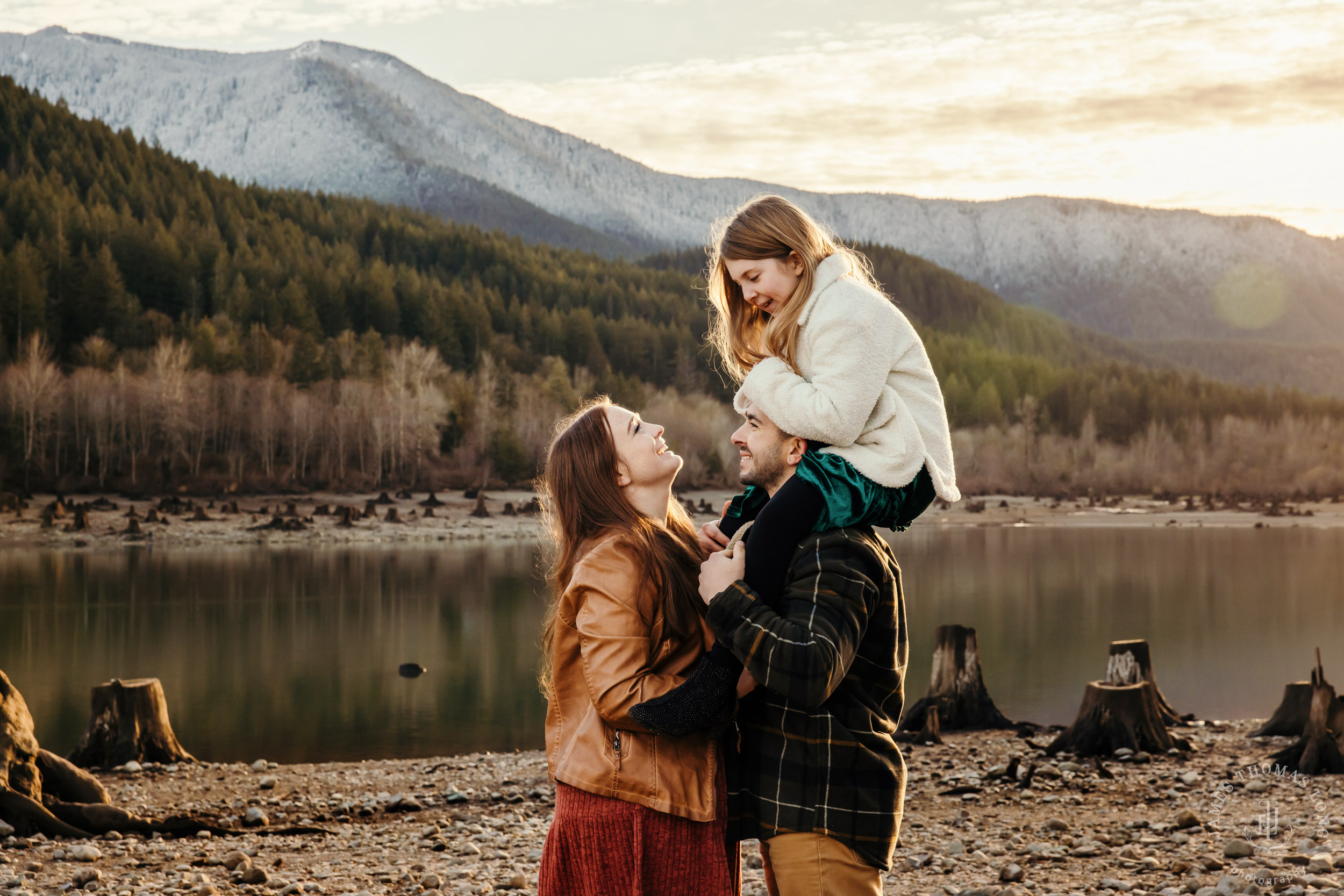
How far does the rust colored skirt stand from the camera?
2.96 metres

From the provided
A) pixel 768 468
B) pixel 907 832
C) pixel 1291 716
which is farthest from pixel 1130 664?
pixel 768 468

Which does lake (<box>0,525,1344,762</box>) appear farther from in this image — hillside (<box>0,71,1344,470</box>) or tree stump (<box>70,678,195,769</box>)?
hillside (<box>0,71,1344,470</box>)

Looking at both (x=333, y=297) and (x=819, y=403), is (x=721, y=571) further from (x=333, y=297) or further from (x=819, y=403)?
(x=333, y=297)

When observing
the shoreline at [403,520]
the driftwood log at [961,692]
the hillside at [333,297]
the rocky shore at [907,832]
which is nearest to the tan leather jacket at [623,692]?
the rocky shore at [907,832]

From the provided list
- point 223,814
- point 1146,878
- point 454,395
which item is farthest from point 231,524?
point 1146,878

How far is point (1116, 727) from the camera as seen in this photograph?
9.47m

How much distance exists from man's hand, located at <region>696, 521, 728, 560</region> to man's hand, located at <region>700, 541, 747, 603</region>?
316mm

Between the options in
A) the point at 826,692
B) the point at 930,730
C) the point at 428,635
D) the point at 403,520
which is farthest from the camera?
the point at 403,520

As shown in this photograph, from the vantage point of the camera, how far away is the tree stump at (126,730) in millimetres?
9578

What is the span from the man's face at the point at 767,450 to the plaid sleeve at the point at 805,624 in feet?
1.01

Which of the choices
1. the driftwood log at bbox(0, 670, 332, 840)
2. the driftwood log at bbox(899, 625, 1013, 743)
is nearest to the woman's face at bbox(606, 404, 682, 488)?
the driftwood log at bbox(0, 670, 332, 840)

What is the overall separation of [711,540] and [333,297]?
3308 inches

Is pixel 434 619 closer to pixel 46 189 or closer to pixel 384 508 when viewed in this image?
pixel 384 508

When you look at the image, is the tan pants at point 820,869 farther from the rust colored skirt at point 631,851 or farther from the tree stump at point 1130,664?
the tree stump at point 1130,664
